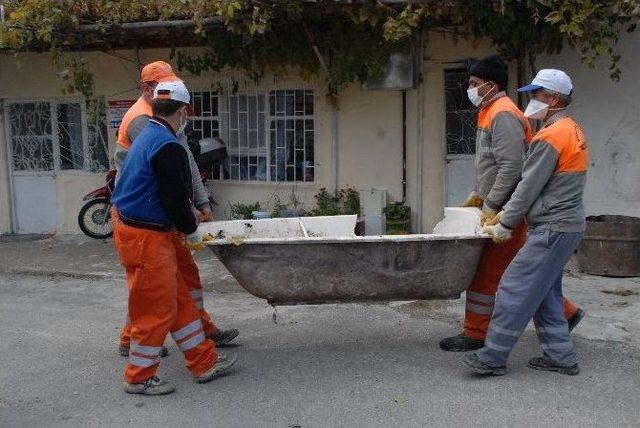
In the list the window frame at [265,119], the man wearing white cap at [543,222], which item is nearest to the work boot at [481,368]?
the man wearing white cap at [543,222]

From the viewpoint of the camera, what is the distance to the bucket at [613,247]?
7.24m

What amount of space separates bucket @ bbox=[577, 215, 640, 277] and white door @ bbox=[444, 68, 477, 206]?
5.82 ft

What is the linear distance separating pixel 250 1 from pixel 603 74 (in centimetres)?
396

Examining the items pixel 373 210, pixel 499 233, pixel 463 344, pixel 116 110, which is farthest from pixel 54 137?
pixel 499 233

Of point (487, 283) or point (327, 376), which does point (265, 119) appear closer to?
point (487, 283)

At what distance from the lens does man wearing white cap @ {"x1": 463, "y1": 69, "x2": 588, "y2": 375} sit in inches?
170

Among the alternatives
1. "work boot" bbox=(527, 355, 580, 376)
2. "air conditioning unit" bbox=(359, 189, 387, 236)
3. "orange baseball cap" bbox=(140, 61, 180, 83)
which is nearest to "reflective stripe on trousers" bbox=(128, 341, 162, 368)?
"orange baseball cap" bbox=(140, 61, 180, 83)

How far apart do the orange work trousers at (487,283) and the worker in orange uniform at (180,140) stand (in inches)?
68.2

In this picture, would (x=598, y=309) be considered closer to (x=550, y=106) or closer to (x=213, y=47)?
(x=550, y=106)

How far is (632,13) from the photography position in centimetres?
686

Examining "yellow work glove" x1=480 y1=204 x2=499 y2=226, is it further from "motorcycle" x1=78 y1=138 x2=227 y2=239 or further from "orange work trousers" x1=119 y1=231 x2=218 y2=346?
"motorcycle" x1=78 y1=138 x2=227 y2=239

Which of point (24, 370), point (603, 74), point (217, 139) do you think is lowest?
point (24, 370)

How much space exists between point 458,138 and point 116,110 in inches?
188

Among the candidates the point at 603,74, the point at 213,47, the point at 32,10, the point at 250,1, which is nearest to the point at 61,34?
the point at 32,10
